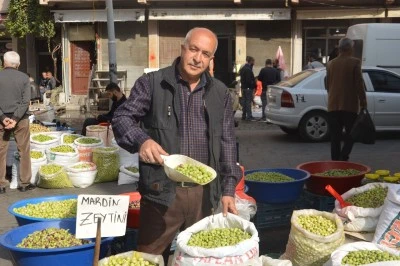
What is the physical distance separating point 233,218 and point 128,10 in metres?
19.3

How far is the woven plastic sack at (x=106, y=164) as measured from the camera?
9.34 metres

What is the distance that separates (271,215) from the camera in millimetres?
5914

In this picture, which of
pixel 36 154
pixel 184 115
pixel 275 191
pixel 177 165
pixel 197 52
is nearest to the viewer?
pixel 177 165

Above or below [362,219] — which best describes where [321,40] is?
above

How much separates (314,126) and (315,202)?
728cm

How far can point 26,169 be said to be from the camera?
8789 mm

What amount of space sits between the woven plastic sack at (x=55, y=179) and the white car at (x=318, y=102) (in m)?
5.87

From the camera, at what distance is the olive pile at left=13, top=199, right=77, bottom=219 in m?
5.12

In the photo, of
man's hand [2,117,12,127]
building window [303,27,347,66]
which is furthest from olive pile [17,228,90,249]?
building window [303,27,347,66]

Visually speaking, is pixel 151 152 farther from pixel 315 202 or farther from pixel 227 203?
pixel 315 202

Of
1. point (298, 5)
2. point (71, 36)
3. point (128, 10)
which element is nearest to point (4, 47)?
point (71, 36)

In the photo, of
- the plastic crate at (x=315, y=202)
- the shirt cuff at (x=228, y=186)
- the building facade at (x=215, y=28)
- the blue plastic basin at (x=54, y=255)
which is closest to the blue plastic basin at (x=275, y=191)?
the plastic crate at (x=315, y=202)

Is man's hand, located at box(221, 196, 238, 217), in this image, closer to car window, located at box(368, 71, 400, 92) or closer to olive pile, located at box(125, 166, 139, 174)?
olive pile, located at box(125, 166, 139, 174)

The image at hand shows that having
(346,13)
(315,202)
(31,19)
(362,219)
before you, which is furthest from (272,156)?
(31,19)
